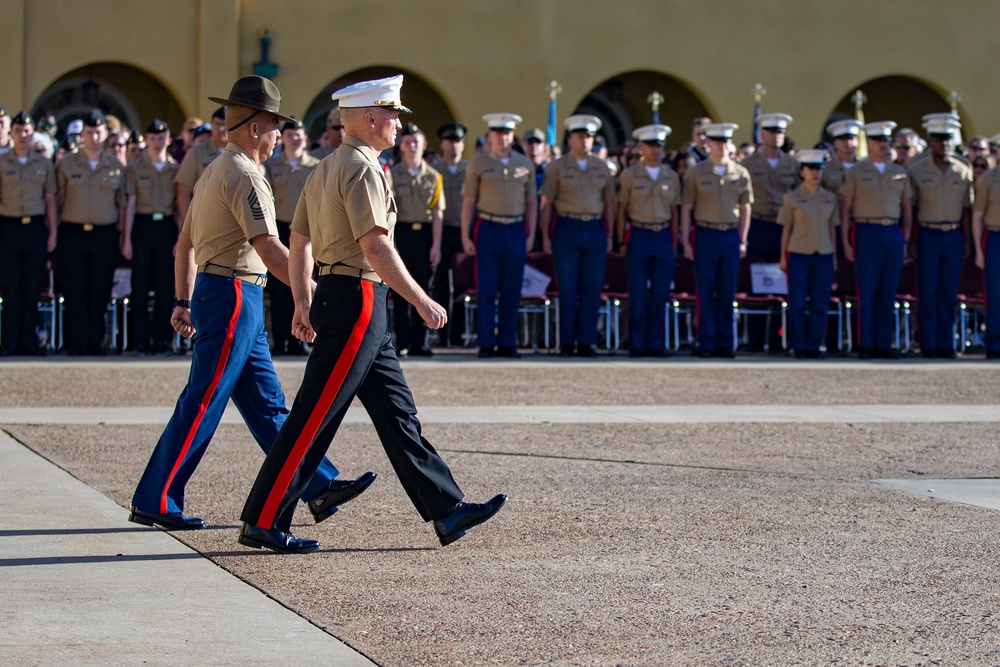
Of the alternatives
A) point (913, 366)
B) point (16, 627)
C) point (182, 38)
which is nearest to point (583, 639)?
point (16, 627)

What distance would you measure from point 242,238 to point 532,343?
33.3 ft

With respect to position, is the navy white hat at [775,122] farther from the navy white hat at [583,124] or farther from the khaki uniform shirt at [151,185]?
the khaki uniform shirt at [151,185]

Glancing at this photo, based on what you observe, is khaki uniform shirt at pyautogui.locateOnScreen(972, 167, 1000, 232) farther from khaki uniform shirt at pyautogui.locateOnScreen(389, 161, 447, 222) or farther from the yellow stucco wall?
the yellow stucco wall

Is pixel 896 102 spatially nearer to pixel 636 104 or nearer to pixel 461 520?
pixel 636 104

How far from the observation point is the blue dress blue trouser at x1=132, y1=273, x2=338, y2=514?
21.0ft

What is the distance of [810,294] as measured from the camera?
15.8 meters

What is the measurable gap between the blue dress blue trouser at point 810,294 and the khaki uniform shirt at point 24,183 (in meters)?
6.99

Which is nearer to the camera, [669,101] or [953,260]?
[953,260]

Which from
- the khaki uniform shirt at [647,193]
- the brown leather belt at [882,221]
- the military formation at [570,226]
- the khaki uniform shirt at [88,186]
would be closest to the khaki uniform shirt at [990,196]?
the military formation at [570,226]

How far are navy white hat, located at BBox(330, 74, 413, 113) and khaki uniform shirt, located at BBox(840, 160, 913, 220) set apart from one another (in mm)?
10287

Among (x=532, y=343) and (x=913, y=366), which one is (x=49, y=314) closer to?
(x=532, y=343)

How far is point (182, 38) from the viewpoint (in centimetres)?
2319

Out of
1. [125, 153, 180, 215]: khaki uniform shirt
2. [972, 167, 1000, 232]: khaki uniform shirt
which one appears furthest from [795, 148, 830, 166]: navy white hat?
[125, 153, 180, 215]: khaki uniform shirt

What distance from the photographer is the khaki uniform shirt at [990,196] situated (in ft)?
51.7
